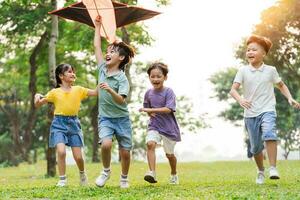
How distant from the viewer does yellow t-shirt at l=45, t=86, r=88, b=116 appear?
8711 mm

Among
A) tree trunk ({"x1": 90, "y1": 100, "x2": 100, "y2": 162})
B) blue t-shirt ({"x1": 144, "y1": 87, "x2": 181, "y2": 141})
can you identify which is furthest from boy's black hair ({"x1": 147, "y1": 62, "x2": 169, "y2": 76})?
tree trunk ({"x1": 90, "y1": 100, "x2": 100, "y2": 162})

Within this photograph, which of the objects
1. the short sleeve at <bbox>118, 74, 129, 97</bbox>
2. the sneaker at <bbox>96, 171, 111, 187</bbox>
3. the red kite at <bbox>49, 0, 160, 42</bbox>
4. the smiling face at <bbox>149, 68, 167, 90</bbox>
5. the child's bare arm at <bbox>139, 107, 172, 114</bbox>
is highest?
the red kite at <bbox>49, 0, 160, 42</bbox>

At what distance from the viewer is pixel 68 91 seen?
886cm

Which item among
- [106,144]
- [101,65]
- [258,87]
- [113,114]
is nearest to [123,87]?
[113,114]

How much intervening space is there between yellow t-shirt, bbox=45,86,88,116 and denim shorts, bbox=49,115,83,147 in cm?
9

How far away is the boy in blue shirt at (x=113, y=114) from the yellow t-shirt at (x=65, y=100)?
0.98m

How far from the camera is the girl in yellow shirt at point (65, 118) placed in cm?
856

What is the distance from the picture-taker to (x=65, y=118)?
8.70m

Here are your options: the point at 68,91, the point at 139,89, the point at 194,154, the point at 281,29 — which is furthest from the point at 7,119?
the point at 194,154

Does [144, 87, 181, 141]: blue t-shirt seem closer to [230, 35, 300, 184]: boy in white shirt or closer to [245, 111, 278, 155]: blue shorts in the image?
[230, 35, 300, 184]: boy in white shirt

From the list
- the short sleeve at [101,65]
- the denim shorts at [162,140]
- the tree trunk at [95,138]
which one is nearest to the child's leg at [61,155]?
the denim shorts at [162,140]

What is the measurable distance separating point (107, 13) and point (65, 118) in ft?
5.56

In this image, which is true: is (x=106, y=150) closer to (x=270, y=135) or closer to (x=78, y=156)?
(x=78, y=156)

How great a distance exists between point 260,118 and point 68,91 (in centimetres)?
293
